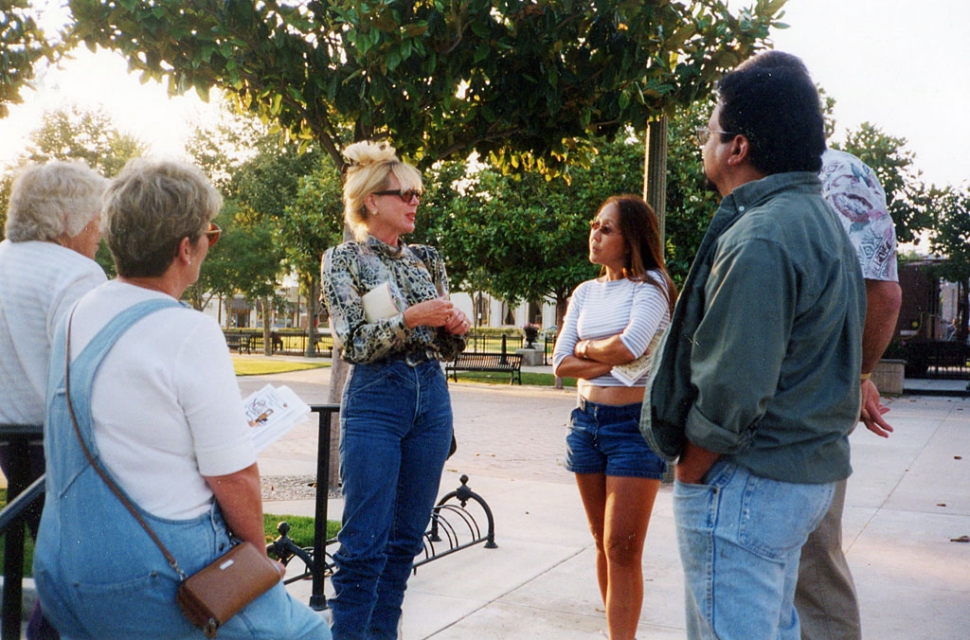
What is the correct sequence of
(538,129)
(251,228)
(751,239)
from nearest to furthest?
(751,239) → (538,129) → (251,228)

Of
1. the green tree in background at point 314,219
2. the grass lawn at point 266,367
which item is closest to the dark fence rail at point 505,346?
the green tree in background at point 314,219

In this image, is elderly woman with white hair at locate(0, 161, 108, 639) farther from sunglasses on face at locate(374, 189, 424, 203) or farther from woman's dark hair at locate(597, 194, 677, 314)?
woman's dark hair at locate(597, 194, 677, 314)

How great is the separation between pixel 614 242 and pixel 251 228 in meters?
31.1

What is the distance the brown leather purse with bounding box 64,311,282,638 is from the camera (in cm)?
179

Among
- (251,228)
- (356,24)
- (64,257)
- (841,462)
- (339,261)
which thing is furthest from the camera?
(251,228)

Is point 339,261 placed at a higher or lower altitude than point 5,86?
lower

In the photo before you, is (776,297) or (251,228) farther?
(251,228)

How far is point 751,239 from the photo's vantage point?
1.91 m

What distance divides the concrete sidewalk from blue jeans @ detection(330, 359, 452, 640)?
692 mm

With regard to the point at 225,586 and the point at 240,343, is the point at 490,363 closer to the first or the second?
the point at 240,343

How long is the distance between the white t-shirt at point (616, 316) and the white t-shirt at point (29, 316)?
1777 millimetres

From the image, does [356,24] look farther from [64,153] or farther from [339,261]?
[64,153]

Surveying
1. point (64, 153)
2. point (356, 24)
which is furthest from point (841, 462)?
point (64, 153)

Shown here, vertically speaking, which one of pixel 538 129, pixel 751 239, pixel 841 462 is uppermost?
pixel 538 129
